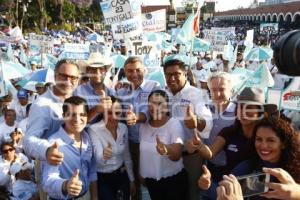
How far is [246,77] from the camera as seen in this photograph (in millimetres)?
6973

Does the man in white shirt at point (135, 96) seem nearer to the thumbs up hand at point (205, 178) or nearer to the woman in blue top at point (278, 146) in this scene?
the thumbs up hand at point (205, 178)

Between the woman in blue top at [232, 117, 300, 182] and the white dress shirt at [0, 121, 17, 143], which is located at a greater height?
the woman in blue top at [232, 117, 300, 182]

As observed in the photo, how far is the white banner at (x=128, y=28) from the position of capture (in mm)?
7367

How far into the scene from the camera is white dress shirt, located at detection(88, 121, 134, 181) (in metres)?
Result: 3.21

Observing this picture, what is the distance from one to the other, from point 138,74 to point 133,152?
0.69 meters

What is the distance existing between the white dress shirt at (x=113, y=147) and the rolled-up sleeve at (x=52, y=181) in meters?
0.40

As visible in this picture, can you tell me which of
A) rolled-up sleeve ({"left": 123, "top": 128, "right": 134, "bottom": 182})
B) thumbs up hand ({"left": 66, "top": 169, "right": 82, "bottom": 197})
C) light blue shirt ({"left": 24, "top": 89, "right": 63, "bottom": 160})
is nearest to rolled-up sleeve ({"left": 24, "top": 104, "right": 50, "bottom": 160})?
light blue shirt ({"left": 24, "top": 89, "right": 63, "bottom": 160})

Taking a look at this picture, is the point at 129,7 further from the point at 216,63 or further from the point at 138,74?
the point at 216,63

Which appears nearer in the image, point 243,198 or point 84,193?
point 243,198

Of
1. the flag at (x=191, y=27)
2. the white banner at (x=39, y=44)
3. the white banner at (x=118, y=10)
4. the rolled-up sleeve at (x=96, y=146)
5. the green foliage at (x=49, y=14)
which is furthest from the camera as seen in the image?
the green foliage at (x=49, y=14)

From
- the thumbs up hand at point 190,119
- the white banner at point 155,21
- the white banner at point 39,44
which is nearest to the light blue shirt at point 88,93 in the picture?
the thumbs up hand at point 190,119

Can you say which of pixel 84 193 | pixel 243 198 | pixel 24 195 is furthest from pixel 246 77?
pixel 243 198

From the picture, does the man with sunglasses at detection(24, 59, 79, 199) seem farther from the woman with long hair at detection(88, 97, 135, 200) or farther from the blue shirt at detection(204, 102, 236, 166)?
the blue shirt at detection(204, 102, 236, 166)

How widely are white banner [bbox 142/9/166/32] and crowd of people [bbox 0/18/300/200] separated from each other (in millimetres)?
6431
